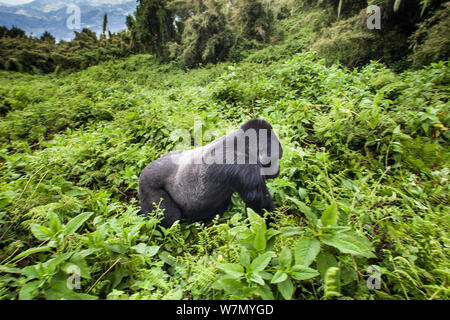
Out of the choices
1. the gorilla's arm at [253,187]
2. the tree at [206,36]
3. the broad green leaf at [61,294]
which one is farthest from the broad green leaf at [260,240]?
the tree at [206,36]

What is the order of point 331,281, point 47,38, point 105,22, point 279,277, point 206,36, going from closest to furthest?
1. point 331,281
2. point 279,277
3. point 206,36
4. point 47,38
5. point 105,22

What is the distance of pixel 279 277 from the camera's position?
2.69ft

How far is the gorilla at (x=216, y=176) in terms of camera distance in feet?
4.82

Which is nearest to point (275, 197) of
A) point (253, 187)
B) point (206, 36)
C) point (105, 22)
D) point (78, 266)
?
point (253, 187)

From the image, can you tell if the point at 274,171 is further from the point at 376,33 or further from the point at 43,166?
the point at 376,33

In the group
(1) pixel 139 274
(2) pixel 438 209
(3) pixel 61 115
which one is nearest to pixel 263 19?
(3) pixel 61 115

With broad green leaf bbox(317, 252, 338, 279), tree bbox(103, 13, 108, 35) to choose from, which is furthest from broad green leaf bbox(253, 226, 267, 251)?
tree bbox(103, 13, 108, 35)

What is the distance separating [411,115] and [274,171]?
178 cm

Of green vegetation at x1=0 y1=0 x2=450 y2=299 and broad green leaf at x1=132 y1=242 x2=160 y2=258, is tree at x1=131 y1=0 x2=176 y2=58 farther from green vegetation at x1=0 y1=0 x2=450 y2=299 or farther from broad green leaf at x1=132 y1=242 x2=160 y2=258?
broad green leaf at x1=132 y1=242 x2=160 y2=258

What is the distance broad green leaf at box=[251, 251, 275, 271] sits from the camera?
87 cm

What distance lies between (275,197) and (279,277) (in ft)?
3.23

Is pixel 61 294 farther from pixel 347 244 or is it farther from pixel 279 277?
pixel 347 244

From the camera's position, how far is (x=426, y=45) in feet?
10.1

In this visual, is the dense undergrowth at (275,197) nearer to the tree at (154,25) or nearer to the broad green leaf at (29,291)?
the broad green leaf at (29,291)
